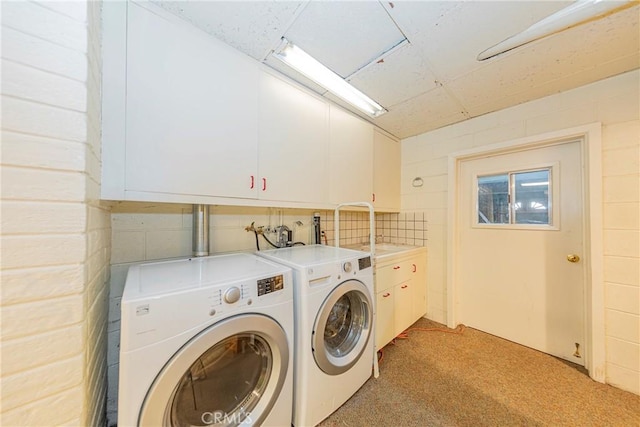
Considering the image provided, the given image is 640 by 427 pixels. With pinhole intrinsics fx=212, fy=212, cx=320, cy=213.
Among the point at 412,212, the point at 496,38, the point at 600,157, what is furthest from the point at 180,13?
the point at 600,157

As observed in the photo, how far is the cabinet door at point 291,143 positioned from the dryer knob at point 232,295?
0.73m

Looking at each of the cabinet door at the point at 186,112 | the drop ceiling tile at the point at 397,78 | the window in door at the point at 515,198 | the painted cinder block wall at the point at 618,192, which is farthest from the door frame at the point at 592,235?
the cabinet door at the point at 186,112

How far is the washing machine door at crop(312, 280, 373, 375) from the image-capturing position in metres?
1.23

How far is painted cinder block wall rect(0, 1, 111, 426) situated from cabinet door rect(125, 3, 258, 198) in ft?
1.26

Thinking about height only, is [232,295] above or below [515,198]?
below

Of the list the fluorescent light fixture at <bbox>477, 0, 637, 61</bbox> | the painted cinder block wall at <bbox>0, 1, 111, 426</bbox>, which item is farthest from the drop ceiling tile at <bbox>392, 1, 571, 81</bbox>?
the painted cinder block wall at <bbox>0, 1, 111, 426</bbox>

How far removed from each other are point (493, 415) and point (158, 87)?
8.83ft

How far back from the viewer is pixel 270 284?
1024mm

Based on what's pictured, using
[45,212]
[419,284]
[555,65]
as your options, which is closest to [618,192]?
[555,65]

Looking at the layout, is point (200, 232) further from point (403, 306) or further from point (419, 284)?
point (419, 284)

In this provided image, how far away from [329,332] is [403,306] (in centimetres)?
100

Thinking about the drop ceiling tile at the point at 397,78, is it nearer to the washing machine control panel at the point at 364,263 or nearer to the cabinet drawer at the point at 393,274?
the washing machine control panel at the point at 364,263

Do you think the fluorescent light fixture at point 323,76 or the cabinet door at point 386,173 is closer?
the fluorescent light fixture at point 323,76

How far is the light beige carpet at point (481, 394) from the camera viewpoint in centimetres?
127
